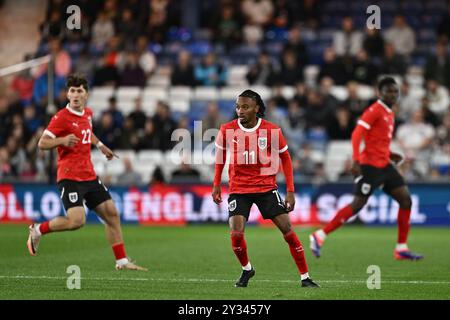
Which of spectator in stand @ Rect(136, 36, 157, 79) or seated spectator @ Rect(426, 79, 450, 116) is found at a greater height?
spectator in stand @ Rect(136, 36, 157, 79)

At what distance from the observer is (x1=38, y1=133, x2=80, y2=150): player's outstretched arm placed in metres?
12.5

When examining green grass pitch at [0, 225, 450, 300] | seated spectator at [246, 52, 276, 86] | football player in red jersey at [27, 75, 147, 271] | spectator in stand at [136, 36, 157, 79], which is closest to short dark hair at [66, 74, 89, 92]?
football player in red jersey at [27, 75, 147, 271]

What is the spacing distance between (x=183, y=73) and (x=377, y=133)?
11.7 metres

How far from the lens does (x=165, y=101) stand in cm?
2594

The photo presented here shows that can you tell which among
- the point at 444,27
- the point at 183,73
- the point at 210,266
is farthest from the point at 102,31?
the point at 210,266

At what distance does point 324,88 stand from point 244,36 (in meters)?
3.86

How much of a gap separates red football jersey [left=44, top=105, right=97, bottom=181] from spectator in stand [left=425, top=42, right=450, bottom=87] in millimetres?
13991

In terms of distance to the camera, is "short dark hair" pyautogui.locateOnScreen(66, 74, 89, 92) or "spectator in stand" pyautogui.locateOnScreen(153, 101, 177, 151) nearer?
"short dark hair" pyautogui.locateOnScreen(66, 74, 89, 92)

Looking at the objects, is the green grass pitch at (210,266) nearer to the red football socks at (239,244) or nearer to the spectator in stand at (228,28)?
the red football socks at (239,244)

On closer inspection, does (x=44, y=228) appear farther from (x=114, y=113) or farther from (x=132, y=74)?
(x=132, y=74)

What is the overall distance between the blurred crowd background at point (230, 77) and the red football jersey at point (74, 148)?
393 inches

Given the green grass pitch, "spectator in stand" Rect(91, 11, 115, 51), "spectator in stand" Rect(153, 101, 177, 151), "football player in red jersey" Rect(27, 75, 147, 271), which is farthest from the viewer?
"spectator in stand" Rect(91, 11, 115, 51)

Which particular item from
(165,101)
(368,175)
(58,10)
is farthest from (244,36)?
(368,175)

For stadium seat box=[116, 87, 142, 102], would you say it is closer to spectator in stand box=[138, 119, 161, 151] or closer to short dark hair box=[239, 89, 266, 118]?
spectator in stand box=[138, 119, 161, 151]
